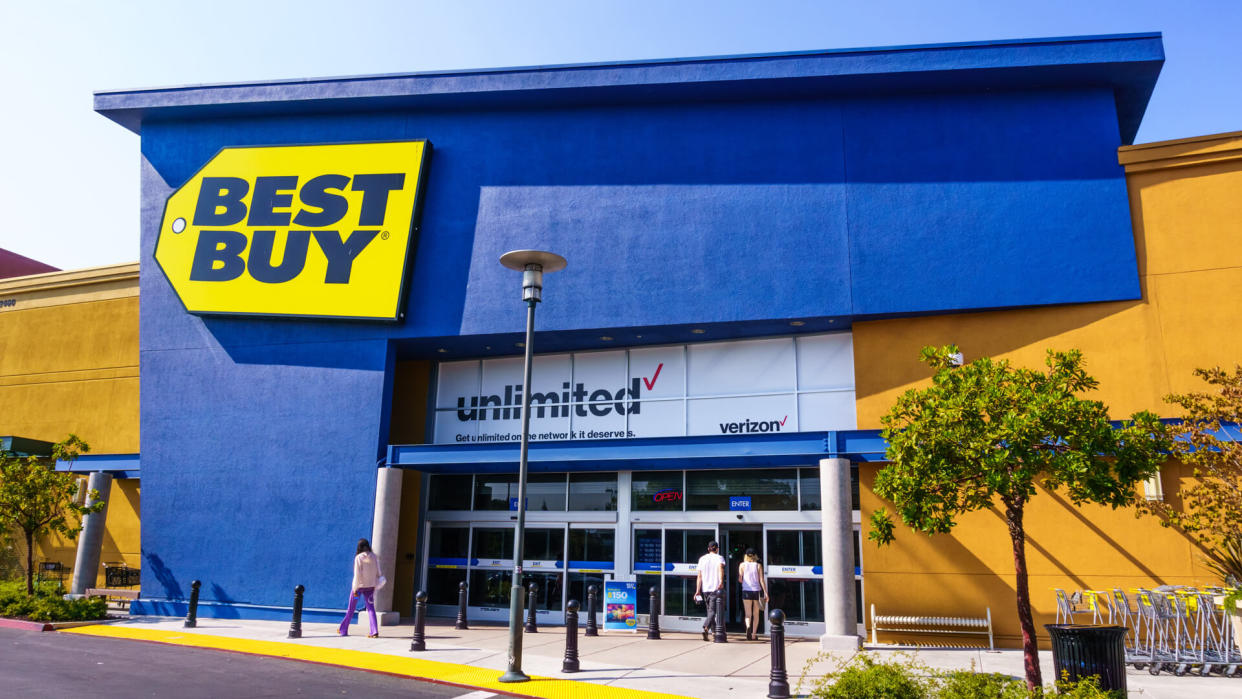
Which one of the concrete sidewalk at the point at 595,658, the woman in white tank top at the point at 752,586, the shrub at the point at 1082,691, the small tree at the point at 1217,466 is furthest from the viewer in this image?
the woman in white tank top at the point at 752,586

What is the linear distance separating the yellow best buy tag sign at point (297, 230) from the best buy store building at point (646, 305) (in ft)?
0.29

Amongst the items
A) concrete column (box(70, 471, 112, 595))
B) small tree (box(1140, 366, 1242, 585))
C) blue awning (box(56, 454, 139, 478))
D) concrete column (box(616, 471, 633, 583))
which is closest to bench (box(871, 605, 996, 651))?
small tree (box(1140, 366, 1242, 585))

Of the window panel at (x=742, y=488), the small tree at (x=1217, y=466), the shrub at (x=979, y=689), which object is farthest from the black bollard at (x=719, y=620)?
the shrub at (x=979, y=689)

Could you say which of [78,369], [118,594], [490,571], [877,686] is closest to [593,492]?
[490,571]

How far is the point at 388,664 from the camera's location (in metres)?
12.6

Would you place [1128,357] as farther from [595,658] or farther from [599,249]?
[595,658]

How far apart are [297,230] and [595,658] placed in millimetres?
13321

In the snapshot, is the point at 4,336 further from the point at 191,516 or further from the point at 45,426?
the point at 191,516

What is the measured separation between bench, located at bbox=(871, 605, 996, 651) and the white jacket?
958cm

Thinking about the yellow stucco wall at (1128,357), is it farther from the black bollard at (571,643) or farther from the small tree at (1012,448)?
the black bollard at (571,643)

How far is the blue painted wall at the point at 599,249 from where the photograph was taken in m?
16.8

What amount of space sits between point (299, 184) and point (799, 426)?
13.8 m

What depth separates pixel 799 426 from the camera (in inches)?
707

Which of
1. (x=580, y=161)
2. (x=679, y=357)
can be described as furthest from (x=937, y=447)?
(x=580, y=161)
